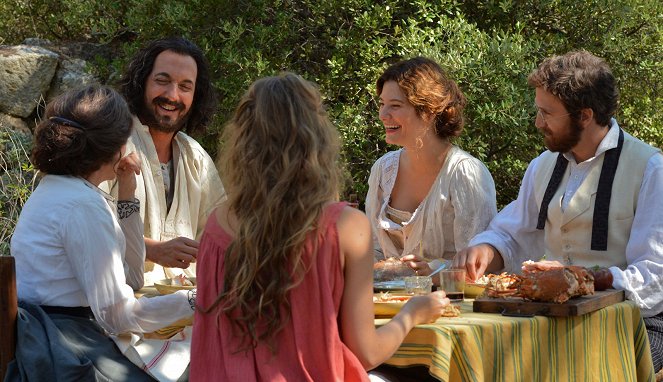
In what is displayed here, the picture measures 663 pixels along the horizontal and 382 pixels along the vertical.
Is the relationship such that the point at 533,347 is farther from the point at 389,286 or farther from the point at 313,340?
the point at 313,340

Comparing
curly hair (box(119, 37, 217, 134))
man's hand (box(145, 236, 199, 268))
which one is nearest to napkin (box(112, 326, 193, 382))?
man's hand (box(145, 236, 199, 268))

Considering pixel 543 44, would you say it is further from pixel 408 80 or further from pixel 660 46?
pixel 408 80

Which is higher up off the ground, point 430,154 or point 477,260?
point 430,154

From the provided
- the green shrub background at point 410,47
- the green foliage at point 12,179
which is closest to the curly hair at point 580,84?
the green shrub background at point 410,47

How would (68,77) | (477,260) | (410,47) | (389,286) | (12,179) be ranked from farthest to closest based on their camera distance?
(68,77)
(12,179)
(410,47)
(477,260)
(389,286)

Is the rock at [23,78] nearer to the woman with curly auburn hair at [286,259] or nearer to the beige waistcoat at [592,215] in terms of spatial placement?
the beige waistcoat at [592,215]

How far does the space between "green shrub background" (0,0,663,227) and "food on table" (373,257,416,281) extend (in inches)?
110

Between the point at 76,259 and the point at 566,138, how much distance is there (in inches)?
87.0

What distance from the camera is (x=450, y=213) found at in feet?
15.9

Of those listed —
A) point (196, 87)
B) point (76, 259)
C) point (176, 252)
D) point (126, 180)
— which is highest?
point (196, 87)

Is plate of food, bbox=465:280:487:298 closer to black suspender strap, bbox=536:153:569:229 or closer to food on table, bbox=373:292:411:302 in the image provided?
food on table, bbox=373:292:411:302

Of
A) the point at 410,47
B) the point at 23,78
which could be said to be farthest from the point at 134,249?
the point at 23,78

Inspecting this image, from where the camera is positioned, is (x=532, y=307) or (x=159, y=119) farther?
(x=159, y=119)

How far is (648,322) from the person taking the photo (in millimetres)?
4012
